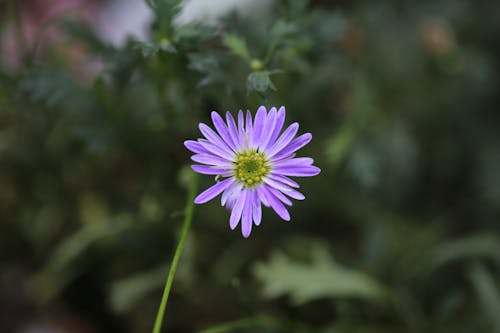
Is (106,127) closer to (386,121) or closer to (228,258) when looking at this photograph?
(228,258)

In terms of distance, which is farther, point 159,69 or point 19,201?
point 19,201

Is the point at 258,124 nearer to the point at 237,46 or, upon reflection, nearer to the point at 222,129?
the point at 222,129

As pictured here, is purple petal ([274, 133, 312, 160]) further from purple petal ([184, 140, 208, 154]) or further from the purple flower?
purple petal ([184, 140, 208, 154])

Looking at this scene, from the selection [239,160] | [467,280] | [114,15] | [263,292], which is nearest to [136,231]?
[263,292]

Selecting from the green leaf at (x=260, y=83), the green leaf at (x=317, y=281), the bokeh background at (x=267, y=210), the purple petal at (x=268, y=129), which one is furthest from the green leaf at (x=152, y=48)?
the green leaf at (x=317, y=281)

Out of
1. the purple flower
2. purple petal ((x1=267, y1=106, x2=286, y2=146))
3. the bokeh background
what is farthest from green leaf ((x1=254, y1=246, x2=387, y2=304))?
purple petal ((x1=267, y1=106, x2=286, y2=146))

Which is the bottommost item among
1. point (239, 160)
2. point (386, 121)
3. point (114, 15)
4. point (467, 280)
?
point (239, 160)
